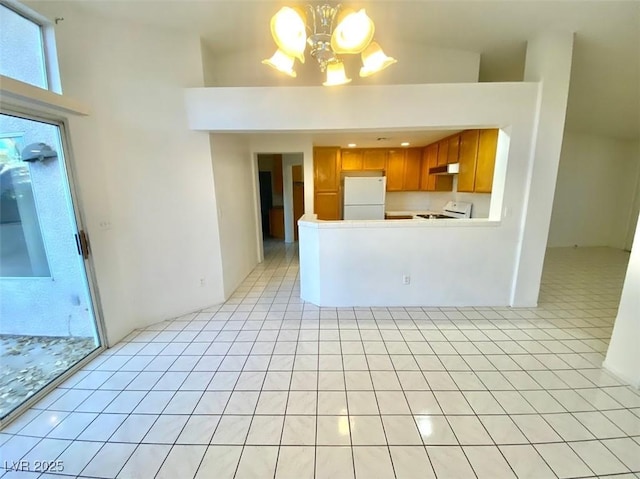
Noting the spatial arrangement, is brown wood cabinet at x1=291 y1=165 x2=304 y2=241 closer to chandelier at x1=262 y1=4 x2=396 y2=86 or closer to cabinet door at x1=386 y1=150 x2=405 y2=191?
cabinet door at x1=386 y1=150 x2=405 y2=191

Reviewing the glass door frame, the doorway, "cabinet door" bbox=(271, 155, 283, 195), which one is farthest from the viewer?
"cabinet door" bbox=(271, 155, 283, 195)

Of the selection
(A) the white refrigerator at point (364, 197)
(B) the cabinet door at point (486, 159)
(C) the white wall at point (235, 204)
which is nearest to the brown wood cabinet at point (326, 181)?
(A) the white refrigerator at point (364, 197)

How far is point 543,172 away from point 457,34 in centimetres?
169

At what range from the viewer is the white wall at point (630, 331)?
6.43ft

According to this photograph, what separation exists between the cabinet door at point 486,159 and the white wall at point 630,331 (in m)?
1.63

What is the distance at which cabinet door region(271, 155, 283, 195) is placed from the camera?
6.88 metres

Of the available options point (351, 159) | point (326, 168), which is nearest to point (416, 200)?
point (351, 159)

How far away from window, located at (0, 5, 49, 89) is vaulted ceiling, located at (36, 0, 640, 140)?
0.57ft

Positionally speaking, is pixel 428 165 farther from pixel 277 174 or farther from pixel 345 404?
pixel 345 404

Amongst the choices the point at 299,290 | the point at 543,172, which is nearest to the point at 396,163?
the point at 543,172

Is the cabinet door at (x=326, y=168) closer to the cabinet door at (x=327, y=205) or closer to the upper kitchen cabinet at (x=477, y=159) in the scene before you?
the cabinet door at (x=327, y=205)

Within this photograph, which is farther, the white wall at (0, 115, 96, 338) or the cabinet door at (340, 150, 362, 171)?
the cabinet door at (340, 150, 362, 171)

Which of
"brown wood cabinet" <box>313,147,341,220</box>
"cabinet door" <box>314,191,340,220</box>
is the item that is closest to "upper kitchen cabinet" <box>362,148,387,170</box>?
"brown wood cabinet" <box>313,147,341,220</box>

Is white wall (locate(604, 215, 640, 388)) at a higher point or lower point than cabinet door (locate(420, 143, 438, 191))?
lower
